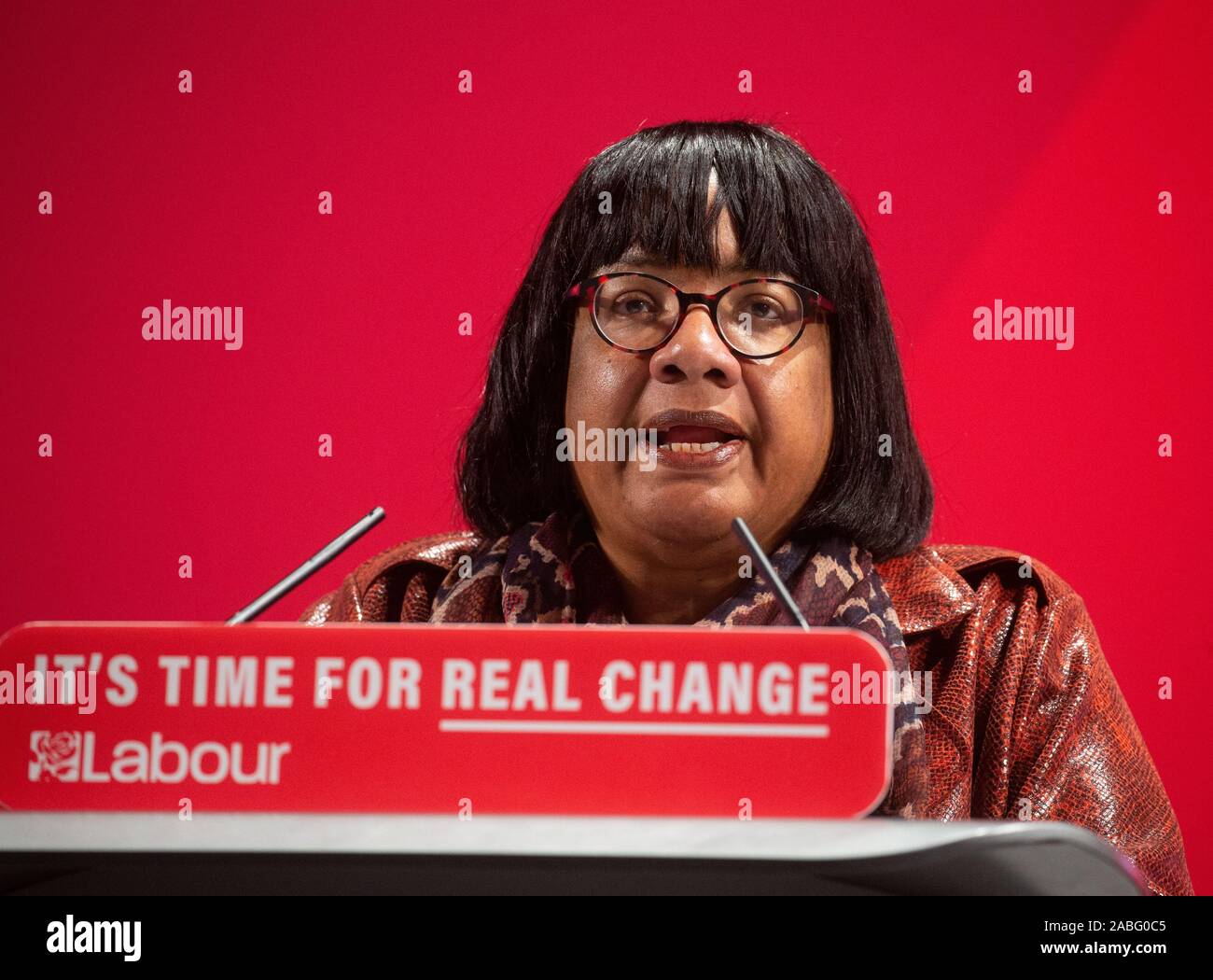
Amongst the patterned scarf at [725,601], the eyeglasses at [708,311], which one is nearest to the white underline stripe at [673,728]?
the patterned scarf at [725,601]

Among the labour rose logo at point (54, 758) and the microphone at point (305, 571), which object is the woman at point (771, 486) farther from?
the labour rose logo at point (54, 758)

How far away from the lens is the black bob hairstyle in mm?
1113

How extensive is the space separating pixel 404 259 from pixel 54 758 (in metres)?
1.07

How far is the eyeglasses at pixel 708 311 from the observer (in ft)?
3.52

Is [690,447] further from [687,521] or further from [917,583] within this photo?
[917,583]

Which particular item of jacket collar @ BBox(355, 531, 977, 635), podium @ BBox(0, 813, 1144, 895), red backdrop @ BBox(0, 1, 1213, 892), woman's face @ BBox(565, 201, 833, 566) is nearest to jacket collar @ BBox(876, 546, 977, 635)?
jacket collar @ BBox(355, 531, 977, 635)

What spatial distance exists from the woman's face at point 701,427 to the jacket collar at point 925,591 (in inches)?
4.8

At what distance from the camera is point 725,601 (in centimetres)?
111

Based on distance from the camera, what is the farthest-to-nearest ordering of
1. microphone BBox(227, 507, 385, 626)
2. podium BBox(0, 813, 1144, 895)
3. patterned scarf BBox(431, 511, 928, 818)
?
patterned scarf BBox(431, 511, 928, 818) < microphone BBox(227, 507, 385, 626) < podium BBox(0, 813, 1144, 895)

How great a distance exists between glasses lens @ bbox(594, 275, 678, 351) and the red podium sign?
49 centimetres

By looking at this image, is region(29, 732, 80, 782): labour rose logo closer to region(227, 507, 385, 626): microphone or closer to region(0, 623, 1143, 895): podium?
region(0, 623, 1143, 895): podium

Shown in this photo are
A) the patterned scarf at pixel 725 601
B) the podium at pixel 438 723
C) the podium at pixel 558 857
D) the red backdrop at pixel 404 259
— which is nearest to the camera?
the podium at pixel 558 857

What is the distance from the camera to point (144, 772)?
0.66m
